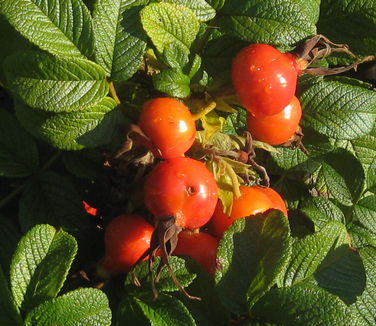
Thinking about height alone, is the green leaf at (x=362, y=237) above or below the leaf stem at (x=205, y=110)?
below

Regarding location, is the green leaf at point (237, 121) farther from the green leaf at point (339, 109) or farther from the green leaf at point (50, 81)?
the green leaf at point (50, 81)

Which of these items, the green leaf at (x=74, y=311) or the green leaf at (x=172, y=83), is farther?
the green leaf at (x=172, y=83)

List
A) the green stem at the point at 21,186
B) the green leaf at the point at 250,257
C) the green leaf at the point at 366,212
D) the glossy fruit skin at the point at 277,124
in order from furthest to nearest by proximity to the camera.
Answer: the green leaf at the point at 366,212 < the green stem at the point at 21,186 < the glossy fruit skin at the point at 277,124 < the green leaf at the point at 250,257

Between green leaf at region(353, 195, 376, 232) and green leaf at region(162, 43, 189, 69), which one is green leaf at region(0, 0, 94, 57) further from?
green leaf at region(353, 195, 376, 232)

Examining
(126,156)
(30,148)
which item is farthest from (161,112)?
(30,148)

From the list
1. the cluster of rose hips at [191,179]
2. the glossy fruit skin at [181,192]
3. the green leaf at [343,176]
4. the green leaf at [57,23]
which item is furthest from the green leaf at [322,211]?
the green leaf at [57,23]

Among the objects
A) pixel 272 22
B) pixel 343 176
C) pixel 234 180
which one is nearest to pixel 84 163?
pixel 234 180
